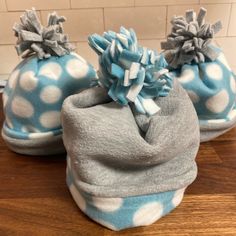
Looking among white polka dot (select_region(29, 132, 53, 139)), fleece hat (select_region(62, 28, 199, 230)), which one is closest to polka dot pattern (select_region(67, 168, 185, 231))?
fleece hat (select_region(62, 28, 199, 230))

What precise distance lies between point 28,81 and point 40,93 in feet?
0.07

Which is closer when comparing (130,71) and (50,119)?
(130,71)

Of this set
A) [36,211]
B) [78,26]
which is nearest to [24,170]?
[36,211]

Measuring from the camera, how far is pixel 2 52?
2.24ft

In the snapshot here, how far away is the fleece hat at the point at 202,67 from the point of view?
45 cm

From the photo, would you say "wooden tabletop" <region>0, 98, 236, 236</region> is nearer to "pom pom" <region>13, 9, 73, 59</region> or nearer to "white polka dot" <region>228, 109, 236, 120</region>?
"white polka dot" <region>228, 109, 236, 120</region>

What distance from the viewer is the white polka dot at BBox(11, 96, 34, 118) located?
0.44 metres

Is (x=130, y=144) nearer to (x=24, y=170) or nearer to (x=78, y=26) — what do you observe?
(x=24, y=170)

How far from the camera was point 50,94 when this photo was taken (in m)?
0.43

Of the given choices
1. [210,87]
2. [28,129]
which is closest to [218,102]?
[210,87]

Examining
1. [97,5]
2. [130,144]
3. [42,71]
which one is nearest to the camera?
[130,144]

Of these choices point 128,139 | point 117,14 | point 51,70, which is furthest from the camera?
point 117,14

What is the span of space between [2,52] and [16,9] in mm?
93

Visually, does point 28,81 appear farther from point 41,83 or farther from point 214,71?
point 214,71
